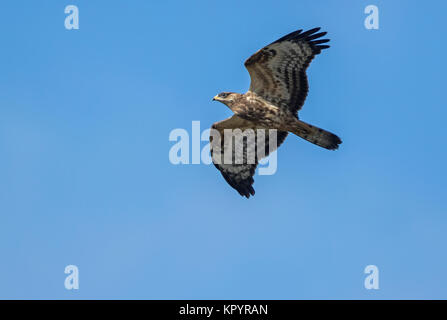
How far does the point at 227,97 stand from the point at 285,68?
55.8 inches

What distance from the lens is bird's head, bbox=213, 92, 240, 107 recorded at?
15859mm

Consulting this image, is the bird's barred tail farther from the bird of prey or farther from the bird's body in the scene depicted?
the bird's body

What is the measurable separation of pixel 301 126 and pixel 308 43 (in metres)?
1.79

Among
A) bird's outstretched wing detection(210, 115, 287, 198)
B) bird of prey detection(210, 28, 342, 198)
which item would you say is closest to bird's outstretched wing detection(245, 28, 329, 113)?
bird of prey detection(210, 28, 342, 198)

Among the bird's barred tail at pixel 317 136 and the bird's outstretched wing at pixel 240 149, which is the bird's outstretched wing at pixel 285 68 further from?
the bird's outstretched wing at pixel 240 149

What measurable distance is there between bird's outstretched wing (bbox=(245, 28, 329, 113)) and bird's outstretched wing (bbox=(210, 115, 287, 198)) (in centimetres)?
122

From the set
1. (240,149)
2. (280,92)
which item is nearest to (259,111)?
(280,92)

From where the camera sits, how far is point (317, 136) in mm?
15406

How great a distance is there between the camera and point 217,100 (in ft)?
52.3

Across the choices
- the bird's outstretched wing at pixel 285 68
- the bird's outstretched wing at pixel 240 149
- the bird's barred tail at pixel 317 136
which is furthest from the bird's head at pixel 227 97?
the bird's barred tail at pixel 317 136

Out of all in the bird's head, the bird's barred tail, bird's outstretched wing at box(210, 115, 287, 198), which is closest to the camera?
the bird's barred tail

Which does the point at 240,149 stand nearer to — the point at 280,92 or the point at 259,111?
the point at 259,111

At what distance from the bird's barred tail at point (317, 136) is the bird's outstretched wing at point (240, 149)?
1491mm
